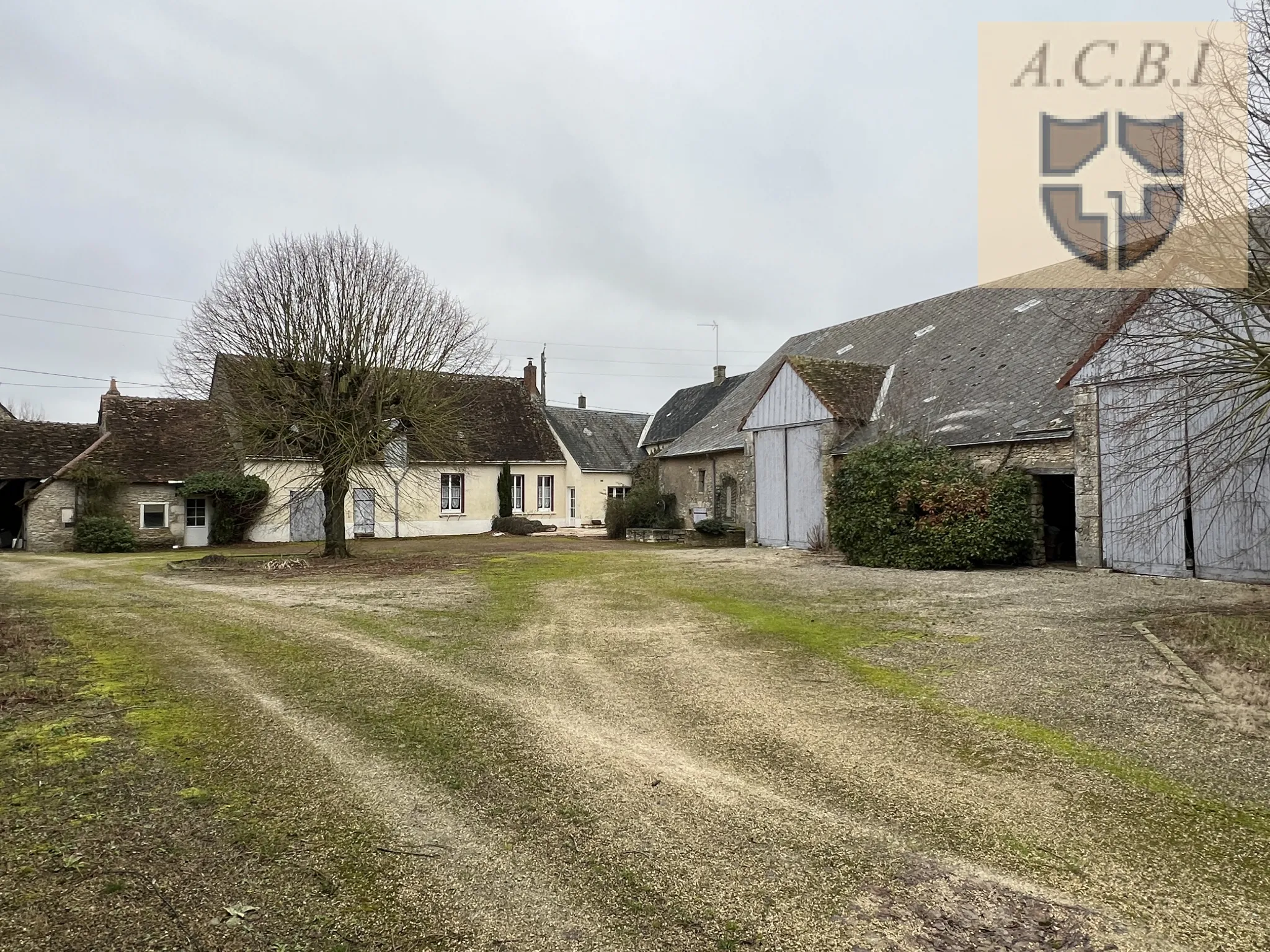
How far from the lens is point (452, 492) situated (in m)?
30.0

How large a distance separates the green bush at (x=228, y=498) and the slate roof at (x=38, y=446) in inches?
158

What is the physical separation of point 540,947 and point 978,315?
68.1 feet

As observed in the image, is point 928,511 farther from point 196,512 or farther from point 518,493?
point 196,512

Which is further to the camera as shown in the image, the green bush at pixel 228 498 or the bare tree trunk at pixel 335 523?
the green bush at pixel 228 498

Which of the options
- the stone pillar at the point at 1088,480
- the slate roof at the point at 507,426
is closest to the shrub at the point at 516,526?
the slate roof at the point at 507,426

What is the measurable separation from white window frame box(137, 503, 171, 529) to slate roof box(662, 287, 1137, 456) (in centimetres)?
1787

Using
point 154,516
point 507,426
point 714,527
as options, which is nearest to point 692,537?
point 714,527

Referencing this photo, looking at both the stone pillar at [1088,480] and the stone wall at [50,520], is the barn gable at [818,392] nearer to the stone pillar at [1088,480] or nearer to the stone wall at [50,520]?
the stone pillar at [1088,480]

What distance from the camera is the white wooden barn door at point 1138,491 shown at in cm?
1157

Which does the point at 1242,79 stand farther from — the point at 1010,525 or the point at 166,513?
the point at 166,513

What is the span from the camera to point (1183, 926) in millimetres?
2756

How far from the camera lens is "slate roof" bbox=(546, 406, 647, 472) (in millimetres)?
33094

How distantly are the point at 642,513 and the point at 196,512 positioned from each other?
1523 centimetres

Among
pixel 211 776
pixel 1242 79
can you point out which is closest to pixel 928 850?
pixel 211 776
